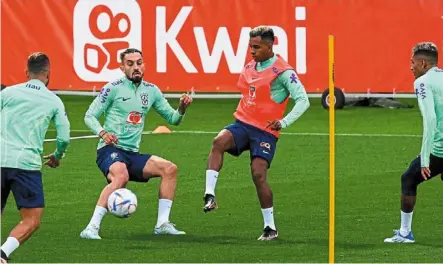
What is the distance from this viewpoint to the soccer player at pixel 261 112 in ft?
49.9

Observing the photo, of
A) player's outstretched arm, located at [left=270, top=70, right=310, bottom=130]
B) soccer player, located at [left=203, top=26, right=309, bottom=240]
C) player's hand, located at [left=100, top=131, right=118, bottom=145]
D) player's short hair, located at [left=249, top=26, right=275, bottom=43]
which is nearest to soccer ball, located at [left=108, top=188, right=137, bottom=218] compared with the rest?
player's hand, located at [left=100, top=131, right=118, bottom=145]

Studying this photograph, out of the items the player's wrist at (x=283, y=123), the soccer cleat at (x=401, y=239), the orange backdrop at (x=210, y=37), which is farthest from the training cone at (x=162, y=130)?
the soccer cleat at (x=401, y=239)

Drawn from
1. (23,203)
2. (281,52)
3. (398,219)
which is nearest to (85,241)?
(23,203)

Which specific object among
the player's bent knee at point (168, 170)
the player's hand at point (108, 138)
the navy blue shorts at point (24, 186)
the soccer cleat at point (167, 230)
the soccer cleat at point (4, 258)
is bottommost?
the soccer cleat at point (167, 230)

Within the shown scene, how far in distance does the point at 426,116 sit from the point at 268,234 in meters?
2.23

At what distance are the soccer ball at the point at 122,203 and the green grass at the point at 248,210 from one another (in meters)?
0.31

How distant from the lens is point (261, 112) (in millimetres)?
15477

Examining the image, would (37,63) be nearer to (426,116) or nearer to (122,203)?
(122,203)

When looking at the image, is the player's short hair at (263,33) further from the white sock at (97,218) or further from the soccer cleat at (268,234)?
the white sock at (97,218)

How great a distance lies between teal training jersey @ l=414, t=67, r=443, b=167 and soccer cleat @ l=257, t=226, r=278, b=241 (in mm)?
1890

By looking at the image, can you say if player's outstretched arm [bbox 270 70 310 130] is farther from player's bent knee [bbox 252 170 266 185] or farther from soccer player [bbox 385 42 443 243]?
soccer player [bbox 385 42 443 243]

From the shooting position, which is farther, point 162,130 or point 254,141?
point 162,130

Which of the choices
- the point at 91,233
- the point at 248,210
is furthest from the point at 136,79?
the point at 248,210

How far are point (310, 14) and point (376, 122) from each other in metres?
2.76
